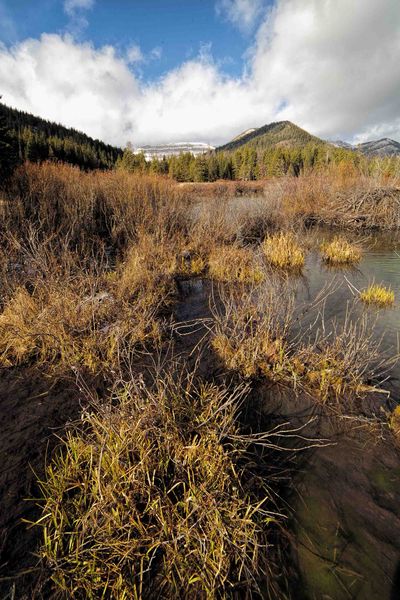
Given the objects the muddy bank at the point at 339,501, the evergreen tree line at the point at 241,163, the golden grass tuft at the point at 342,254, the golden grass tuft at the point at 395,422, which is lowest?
the muddy bank at the point at 339,501

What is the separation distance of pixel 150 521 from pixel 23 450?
162 cm

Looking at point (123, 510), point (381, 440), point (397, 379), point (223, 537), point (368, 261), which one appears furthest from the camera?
point (368, 261)

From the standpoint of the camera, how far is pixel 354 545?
2.15 meters

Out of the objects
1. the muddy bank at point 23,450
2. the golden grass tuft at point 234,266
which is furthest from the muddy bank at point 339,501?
the golden grass tuft at point 234,266

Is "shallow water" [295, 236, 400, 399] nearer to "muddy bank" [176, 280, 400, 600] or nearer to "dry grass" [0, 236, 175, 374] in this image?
"muddy bank" [176, 280, 400, 600]

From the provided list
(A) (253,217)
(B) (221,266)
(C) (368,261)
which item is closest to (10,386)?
(B) (221,266)

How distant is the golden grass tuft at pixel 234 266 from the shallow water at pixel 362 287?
1247 millimetres

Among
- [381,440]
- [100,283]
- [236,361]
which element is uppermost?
[100,283]

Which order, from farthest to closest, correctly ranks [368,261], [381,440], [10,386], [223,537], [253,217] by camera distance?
[253,217]
[368,261]
[10,386]
[381,440]
[223,537]

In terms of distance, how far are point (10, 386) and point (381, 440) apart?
4.39 m

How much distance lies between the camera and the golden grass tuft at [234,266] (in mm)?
7836

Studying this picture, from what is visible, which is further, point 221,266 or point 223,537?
point 221,266

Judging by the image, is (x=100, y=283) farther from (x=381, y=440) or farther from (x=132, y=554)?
(x=381, y=440)

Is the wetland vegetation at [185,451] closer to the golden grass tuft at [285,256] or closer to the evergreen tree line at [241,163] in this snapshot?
the golden grass tuft at [285,256]
